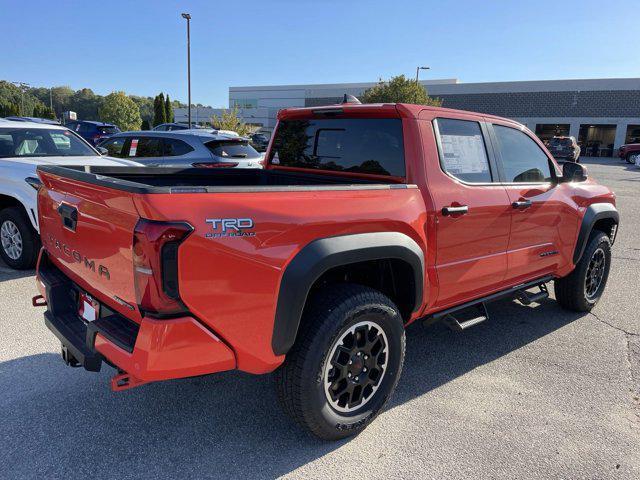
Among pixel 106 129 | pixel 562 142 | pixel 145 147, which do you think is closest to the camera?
pixel 145 147

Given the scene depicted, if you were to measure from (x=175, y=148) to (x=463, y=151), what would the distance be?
625 centimetres

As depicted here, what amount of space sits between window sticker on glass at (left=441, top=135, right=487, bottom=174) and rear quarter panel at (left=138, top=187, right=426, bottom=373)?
104cm

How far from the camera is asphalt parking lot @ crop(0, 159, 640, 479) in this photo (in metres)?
2.57

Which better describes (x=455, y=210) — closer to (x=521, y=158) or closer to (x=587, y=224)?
(x=521, y=158)

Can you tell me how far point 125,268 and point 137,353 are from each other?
0.39 meters

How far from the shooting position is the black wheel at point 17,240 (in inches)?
219

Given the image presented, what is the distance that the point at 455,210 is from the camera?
3129 mm

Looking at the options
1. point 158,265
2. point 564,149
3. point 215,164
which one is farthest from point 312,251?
point 564,149

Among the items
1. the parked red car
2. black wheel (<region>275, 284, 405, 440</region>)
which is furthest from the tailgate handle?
the parked red car

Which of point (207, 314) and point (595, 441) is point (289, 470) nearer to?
point (207, 314)

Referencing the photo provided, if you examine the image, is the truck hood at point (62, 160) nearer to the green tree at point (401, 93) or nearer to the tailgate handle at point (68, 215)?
the tailgate handle at point (68, 215)

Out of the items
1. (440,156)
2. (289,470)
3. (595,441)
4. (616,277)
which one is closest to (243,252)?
(289,470)

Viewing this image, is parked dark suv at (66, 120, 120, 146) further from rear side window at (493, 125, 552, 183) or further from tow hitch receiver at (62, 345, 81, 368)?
rear side window at (493, 125, 552, 183)

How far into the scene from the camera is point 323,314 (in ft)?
8.35
